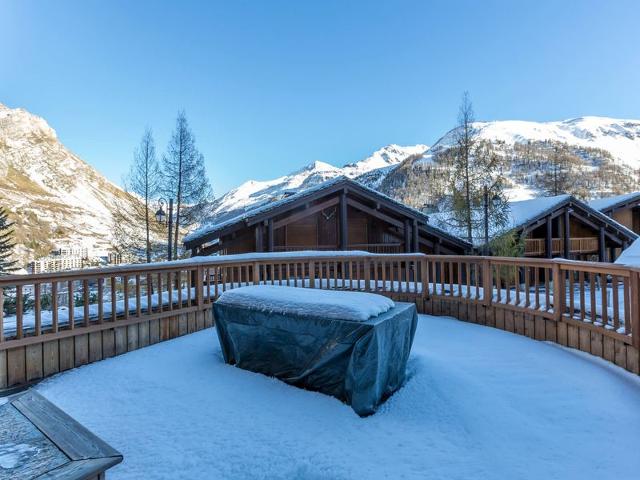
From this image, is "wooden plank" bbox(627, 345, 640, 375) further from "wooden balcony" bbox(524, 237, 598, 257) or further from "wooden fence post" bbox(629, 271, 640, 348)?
"wooden balcony" bbox(524, 237, 598, 257)

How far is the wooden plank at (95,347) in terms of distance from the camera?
392 centimetres

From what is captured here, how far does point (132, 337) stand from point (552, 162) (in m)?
36.0

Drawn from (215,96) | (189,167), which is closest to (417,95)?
(215,96)

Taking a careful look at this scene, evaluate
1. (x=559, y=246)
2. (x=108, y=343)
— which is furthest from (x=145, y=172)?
(x=559, y=246)

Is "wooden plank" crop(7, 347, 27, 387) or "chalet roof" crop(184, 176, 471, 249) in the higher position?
"chalet roof" crop(184, 176, 471, 249)

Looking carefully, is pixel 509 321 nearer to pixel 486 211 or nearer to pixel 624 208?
pixel 486 211

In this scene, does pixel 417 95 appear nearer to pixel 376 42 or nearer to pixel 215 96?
pixel 376 42

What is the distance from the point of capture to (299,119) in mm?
28703

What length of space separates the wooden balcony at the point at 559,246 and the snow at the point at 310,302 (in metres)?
16.6

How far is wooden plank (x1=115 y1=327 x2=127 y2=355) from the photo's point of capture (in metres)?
4.17

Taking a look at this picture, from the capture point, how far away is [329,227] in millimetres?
12883

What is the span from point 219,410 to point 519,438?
Result: 223 centimetres

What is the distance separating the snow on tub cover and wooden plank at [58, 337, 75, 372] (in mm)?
1740

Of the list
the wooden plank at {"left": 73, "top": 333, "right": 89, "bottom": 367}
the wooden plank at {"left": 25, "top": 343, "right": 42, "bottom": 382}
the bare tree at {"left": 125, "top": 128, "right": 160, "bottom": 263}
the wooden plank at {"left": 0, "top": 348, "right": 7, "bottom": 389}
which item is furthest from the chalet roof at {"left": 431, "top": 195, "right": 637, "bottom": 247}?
the wooden plank at {"left": 0, "top": 348, "right": 7, "bottom": 389}
